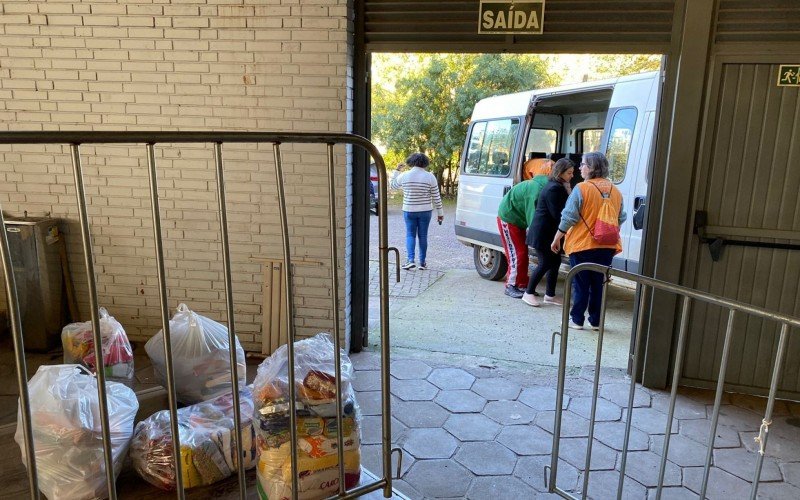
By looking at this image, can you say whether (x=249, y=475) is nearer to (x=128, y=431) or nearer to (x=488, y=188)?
(x=128, y=431)

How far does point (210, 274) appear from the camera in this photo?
454cm

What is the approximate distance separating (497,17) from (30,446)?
366cm

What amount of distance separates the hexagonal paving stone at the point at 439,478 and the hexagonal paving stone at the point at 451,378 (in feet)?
3.17

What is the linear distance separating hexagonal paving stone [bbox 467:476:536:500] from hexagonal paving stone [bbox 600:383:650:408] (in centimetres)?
128

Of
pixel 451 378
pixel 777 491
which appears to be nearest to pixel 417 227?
pixel 451 378

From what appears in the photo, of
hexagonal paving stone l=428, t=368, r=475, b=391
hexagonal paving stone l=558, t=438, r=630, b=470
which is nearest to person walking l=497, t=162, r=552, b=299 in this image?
hexagonal paving stone l=428, t=368, r=475, b=391

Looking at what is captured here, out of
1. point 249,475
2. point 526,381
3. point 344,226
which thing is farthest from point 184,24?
point 526,381

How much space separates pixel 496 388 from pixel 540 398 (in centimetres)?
32

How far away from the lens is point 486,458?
124 inches

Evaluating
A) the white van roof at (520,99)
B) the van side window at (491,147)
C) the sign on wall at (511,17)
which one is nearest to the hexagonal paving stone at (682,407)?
the sign on wall at (511,17)

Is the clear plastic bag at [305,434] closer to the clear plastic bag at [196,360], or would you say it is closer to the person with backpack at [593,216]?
the clear plastic bag at [196,360]

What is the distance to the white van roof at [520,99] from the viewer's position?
19.5 feet

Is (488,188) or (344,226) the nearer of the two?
(344,226)

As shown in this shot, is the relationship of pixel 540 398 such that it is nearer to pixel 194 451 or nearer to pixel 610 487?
pixel 610 487
